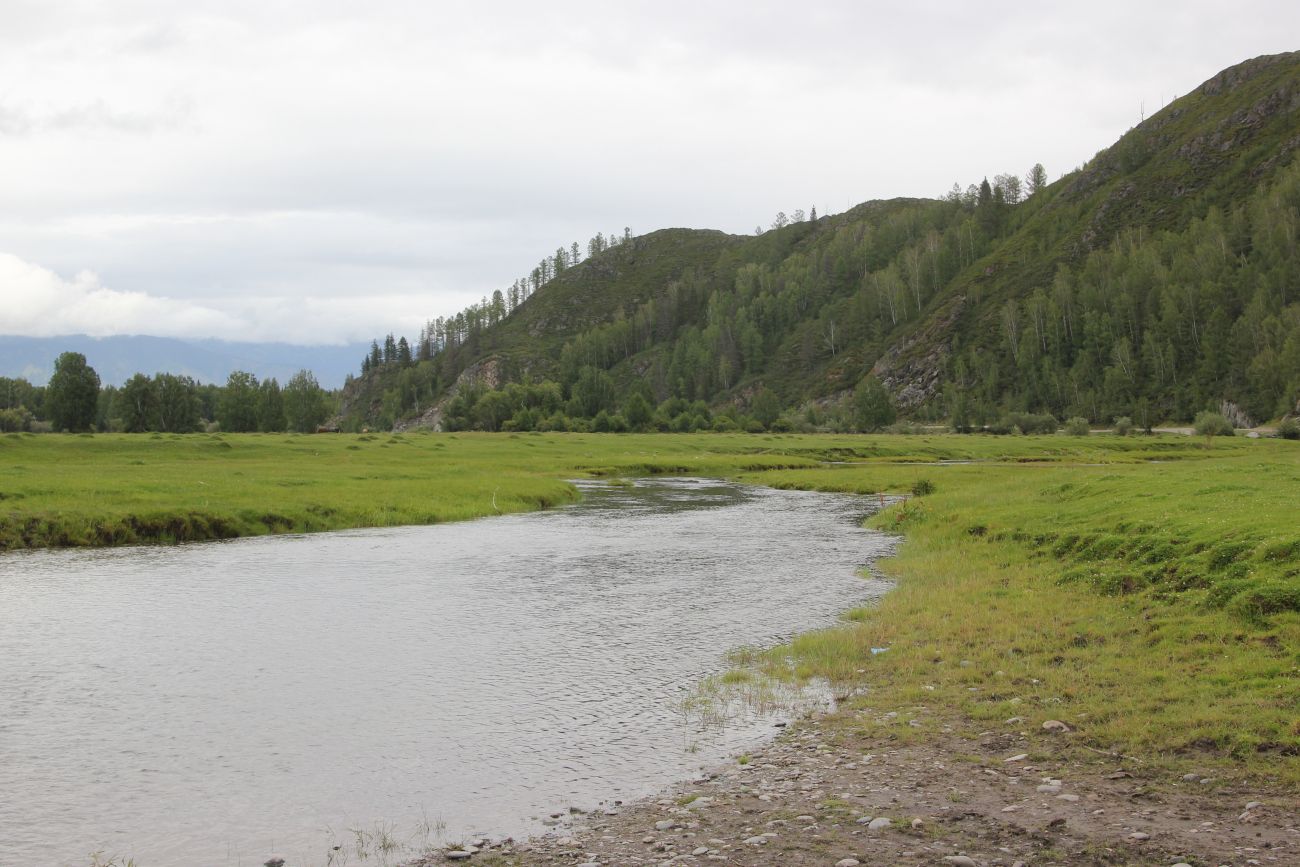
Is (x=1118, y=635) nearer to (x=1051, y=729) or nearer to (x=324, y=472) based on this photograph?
(x=1051, y=729)

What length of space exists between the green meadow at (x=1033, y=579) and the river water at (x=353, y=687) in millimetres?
3176

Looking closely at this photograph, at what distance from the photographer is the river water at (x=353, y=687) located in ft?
41.4

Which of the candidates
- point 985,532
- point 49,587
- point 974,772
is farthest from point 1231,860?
point 49,587

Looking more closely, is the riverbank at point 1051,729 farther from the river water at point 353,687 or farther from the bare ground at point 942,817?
the river water at point 353,687

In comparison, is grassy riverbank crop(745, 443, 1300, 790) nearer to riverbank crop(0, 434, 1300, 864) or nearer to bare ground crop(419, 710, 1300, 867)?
riverbank crop(0, 434, 1300, 864)

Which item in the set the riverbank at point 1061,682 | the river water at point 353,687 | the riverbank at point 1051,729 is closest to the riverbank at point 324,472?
the riverbank at point 1061,682

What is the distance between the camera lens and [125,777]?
1398 centimetres

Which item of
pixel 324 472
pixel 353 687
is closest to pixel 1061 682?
pixel 353 687

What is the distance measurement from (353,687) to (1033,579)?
20541 millimetres

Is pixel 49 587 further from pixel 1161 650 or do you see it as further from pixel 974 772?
pixel 1161 650

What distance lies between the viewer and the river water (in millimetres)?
12609

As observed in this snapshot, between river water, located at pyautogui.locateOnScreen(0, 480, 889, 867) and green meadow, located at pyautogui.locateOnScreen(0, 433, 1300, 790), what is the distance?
318cm

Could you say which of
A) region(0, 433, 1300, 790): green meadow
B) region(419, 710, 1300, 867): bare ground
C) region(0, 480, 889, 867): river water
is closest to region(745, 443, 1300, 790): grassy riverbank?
region(0, 433, 1300, 790): green meadow

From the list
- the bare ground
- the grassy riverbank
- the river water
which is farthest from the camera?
the grassy riverbank
